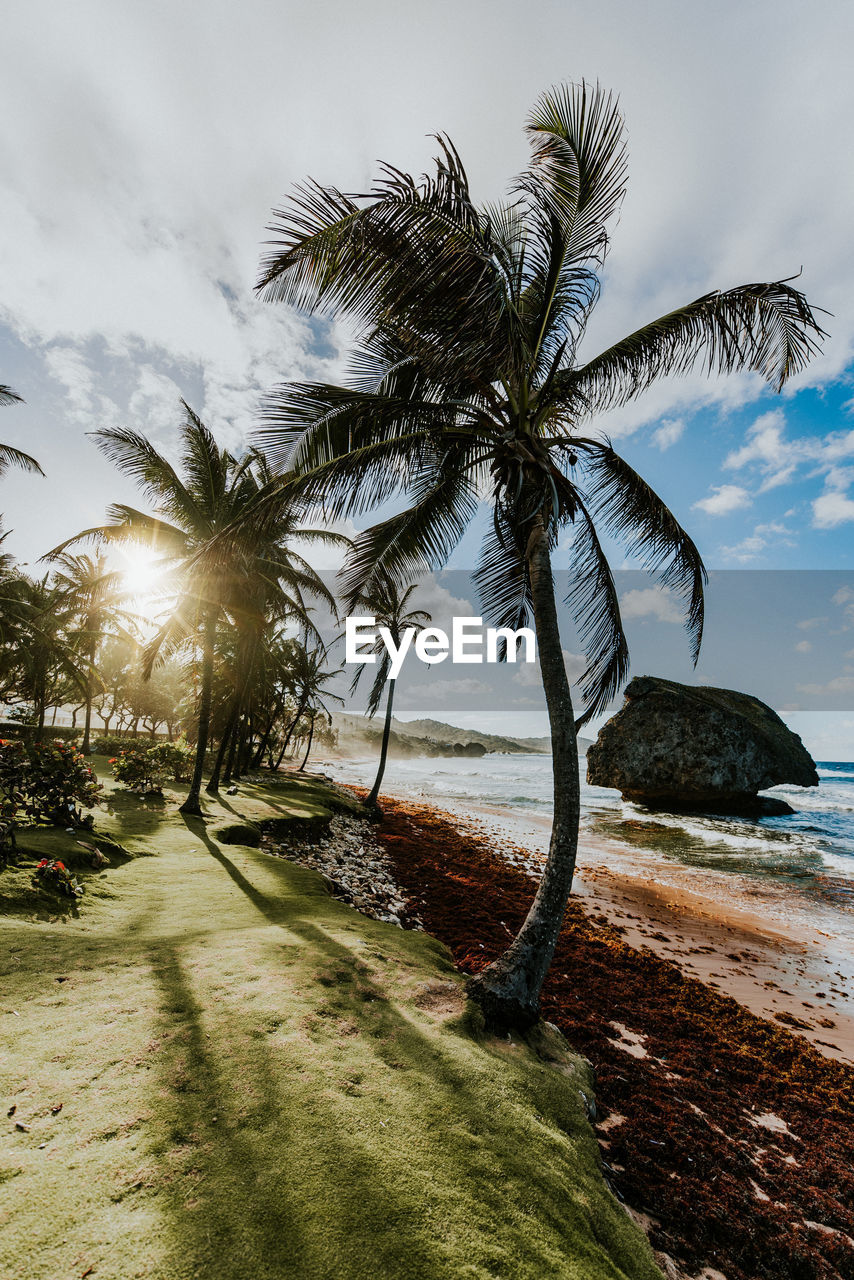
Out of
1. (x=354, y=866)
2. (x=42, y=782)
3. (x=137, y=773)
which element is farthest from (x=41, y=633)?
(x=354, y=866)

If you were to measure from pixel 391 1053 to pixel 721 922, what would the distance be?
10.1m

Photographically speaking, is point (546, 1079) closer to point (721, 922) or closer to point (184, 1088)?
point (184, 1088)

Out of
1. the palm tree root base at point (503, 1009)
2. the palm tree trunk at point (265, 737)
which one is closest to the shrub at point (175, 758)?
Answer: the palm tree trunk at point (265, 737)

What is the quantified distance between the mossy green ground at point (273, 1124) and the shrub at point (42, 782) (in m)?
2.43

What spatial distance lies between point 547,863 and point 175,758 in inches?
604

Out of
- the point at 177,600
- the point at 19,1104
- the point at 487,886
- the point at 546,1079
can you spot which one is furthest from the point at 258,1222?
the point at 177,600

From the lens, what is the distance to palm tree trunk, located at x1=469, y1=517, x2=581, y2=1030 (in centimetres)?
391

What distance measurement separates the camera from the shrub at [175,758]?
1515cm

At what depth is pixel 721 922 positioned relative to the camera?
10.1 meters

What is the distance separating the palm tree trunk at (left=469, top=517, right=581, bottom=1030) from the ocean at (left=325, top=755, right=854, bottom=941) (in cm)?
979

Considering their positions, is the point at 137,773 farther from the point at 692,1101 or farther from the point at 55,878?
the point at 692,1101

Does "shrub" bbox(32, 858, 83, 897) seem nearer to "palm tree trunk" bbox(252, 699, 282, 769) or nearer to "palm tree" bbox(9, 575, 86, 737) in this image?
"palm tree" bbox(9, 575, 86, 737)

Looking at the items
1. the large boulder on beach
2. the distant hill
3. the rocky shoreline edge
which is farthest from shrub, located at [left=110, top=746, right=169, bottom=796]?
the distant hill

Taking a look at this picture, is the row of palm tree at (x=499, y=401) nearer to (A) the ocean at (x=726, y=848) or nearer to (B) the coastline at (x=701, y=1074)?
(B) the coastline at (x=701, y=1074)
